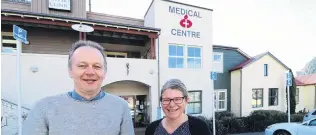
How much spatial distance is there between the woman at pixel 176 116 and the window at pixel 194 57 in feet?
30.5

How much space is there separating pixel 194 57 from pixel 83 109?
411 inches

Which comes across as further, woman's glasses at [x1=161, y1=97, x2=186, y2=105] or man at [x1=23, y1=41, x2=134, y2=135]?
woman's glasses at [x1=161, y1=97, x2=186, y2=105]

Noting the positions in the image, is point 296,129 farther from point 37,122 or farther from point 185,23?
point 37,122

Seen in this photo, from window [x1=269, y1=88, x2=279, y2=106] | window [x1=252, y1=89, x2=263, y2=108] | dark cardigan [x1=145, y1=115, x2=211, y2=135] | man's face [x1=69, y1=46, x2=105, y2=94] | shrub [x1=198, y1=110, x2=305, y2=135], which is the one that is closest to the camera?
man's face [x1=69, y1=46, x2=105, y2=94]

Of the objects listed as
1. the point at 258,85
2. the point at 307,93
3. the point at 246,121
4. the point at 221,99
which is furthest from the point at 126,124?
the point at 307,93

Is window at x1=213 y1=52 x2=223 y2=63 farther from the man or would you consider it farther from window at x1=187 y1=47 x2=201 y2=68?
the man

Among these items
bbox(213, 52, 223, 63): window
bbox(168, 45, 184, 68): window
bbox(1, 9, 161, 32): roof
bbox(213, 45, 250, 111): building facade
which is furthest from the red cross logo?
bbox(213, 52, 223, 63): window

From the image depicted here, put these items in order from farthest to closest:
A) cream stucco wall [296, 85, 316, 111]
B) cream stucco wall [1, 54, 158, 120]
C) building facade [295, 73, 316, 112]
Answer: cream stucco wall [296, 85, 316, 111]
building facade [295, 73, 316, 112]
cream stucco wall [1, 54, 158, 120]

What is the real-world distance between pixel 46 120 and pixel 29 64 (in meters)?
7.50

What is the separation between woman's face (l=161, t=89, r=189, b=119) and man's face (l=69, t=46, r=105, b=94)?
0.81 meters

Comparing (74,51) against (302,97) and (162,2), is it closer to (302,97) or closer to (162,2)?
(162,2)

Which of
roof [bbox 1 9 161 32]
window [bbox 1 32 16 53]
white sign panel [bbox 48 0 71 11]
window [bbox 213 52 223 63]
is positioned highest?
white sign panel [bbox 48 0 71 11]

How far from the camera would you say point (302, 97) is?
1912cm

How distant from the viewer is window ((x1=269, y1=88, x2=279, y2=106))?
1444 cm
